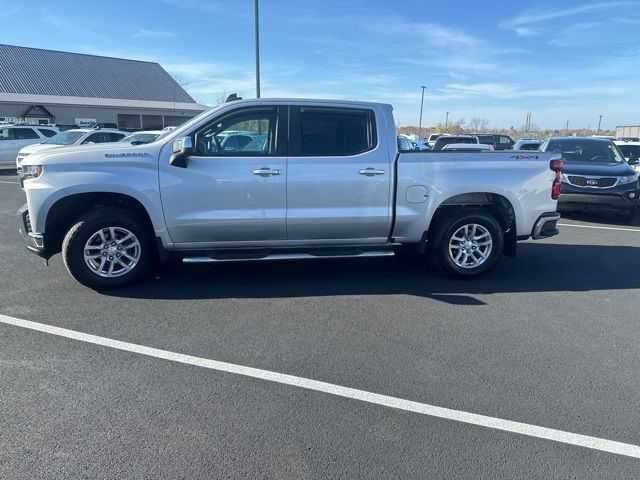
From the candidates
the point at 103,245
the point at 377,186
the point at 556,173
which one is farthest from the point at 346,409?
the point at 556,173

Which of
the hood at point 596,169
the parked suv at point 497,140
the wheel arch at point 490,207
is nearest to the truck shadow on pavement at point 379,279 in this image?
the wheel arch at point 490,207

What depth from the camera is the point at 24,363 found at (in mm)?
3596

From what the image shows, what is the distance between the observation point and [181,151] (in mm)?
4859

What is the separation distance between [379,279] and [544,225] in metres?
2.14

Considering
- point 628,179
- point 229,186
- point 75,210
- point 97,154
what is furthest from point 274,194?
point 628,179

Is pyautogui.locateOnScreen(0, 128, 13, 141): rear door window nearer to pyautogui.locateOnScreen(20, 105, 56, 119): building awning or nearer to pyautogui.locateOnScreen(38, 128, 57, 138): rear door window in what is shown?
pyautogui.locateOnScreen(38, 128, 57, 138): rear door window

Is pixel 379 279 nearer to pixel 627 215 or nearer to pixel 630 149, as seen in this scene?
pixel 627 215

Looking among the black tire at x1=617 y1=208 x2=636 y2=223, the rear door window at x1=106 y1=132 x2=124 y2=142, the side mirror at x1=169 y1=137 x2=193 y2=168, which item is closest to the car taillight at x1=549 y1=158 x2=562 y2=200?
the side mirror at x1=169 y1=137 x2=193 y2=168

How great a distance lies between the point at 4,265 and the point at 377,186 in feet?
15.9

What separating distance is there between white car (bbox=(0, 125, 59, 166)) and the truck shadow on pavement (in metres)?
16.6

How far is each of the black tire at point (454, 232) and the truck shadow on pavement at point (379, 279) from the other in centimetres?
15

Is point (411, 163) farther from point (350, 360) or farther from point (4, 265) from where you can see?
point (4, 265)

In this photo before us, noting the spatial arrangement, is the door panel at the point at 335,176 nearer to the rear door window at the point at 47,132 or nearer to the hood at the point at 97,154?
the hood at the point at 97,154

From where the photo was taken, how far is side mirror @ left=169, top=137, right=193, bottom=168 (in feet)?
15.7
